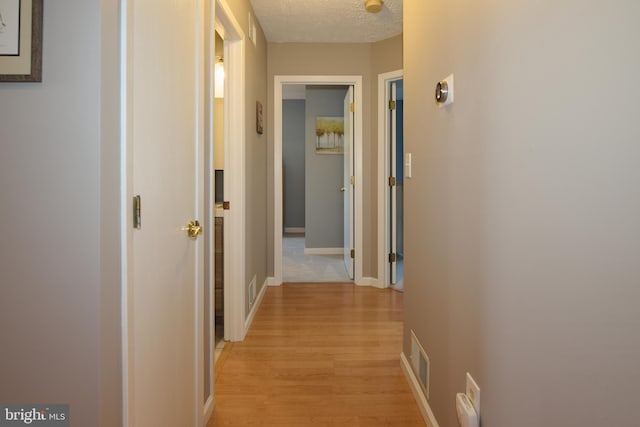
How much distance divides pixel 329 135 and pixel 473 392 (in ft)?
15.4

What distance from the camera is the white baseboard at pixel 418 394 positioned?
1.70m

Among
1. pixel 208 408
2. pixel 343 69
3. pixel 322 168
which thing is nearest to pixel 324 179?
pixel 322 168

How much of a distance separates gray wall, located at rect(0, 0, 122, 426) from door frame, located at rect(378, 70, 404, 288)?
329cm

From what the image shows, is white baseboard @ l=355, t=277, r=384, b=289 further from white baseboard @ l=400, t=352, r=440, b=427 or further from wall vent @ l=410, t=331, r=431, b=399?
wall vent @ l=410, t=331, r=431, b=399

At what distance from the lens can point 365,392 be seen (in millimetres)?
2027

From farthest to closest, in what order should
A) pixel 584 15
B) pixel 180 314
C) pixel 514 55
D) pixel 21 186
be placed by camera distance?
1. pixel 180 314
2. pixel 514 55
3. pixel 21 186
4. pixel 584 15

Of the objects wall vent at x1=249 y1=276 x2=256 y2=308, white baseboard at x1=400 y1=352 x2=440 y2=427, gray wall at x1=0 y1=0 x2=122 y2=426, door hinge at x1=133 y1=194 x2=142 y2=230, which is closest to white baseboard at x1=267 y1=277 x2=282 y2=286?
wall vent at x1=249 y1=276 x2=256 y2=308

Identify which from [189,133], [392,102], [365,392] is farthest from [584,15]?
[392,102]

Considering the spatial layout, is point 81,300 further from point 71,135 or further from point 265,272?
point 265,272

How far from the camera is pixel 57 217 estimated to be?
2.92ft

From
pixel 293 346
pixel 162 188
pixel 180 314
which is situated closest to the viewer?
pixel 162 188

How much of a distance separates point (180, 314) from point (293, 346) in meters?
1.30

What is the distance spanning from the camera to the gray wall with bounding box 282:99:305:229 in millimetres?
7715

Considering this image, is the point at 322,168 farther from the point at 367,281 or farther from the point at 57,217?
the point at 57,217
